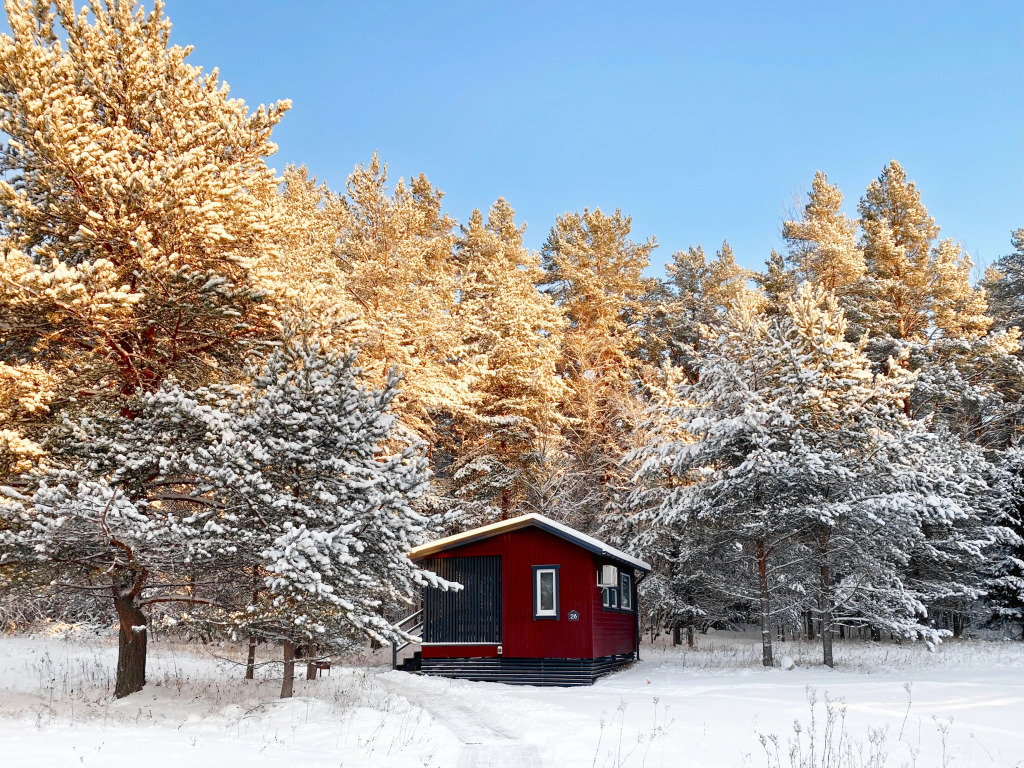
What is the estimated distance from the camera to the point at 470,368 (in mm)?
21656

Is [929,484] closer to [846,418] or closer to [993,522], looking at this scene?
[846,418]

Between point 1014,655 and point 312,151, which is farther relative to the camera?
point 312,151

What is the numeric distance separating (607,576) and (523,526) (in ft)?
8.68

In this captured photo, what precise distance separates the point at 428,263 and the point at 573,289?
8247 millimetres

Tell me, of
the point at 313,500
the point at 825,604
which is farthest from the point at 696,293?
the point at 313,500

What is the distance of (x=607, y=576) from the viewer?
19188 mm

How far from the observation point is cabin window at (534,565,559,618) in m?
18.3

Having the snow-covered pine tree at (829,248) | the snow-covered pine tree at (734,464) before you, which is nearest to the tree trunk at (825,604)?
the snow-covered pine tree at (734,464)

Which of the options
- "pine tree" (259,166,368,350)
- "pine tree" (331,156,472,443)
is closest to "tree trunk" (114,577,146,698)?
"pine tree" (259,166,368,350)

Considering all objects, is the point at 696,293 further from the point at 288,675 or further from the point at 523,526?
the point at 288,675

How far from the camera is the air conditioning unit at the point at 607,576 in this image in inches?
740

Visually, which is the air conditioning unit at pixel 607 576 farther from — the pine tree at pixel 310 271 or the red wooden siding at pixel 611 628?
the pine tree at pixel 310 271

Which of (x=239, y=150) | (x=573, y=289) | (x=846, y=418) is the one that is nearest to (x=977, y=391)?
(x=846, y=418)

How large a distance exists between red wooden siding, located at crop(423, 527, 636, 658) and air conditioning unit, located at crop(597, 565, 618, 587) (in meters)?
0.29
